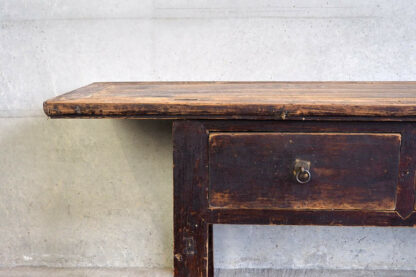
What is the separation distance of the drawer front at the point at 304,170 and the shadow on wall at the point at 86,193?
61 cm

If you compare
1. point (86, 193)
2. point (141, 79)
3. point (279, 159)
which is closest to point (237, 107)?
point (279, 159)

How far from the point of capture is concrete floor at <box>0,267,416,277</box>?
1.47 m

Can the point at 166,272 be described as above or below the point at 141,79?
below

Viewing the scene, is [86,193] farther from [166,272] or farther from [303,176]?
[303,176]

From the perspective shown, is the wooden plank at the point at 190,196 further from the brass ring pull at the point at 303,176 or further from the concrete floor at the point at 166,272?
the concrete floor at the point at 166,272

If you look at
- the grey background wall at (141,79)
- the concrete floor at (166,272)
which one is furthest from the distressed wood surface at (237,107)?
the concrete floor at (166,272)

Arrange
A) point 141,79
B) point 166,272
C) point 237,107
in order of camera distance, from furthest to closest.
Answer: point 166,272 → point 141,79 → point 237,107

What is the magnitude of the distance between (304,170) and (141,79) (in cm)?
74

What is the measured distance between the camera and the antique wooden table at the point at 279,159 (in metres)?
0.80

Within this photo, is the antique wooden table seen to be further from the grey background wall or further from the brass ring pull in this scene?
the grey background wall

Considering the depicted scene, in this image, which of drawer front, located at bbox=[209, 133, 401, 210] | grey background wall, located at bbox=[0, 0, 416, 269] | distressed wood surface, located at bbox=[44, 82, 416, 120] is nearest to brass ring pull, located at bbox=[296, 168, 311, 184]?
drawer front, located at bbox=[209, 133, 401, 210]

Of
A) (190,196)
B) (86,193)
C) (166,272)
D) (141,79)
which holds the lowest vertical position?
(166,272)

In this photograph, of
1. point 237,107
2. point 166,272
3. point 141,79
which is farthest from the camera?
point 166,272

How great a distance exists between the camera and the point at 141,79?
1.37m
